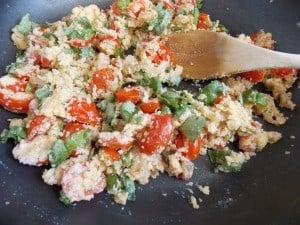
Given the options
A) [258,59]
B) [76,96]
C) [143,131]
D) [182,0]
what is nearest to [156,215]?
[143,131]

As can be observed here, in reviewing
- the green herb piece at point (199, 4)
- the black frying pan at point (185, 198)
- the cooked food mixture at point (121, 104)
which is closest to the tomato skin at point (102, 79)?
the cooked food mixture at point (121, 104)

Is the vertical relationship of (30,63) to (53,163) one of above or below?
above

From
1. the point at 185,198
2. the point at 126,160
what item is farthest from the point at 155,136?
the point at 185,198

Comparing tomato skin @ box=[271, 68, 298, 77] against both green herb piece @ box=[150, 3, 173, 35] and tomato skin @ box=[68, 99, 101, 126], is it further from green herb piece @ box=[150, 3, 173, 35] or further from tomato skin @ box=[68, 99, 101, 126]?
tomato skin @ box=[68, 99, 101, 126]

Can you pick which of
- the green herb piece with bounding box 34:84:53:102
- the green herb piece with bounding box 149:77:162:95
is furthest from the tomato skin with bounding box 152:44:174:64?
the green herb piece with bounding box 34:84:53:102

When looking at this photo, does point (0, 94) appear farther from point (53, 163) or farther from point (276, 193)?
point (276, 193)

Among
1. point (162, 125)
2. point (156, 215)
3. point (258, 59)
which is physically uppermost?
point (258, 59)
